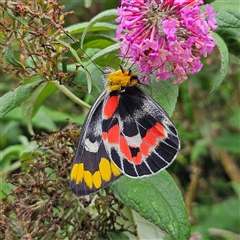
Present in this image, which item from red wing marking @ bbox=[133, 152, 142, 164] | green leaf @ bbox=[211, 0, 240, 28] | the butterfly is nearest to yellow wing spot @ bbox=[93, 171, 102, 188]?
the butterfly

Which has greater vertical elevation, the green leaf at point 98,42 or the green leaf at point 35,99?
the green leaf at point 98,42

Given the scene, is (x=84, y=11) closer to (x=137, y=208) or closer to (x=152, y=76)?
(x=152, y=76)

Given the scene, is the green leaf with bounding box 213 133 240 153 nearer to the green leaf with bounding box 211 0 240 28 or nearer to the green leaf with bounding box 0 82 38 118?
the green leaf with bounding box 211 0 240 28

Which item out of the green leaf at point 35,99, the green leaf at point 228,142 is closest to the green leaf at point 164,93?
the green leaf at point 35,99

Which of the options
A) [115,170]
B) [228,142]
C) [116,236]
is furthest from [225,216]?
[115,170]

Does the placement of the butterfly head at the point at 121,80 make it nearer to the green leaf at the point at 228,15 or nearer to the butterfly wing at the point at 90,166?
the butterfly wing at the point at 90,166

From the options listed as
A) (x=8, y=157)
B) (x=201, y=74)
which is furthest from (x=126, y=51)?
(x=201, y=74)
